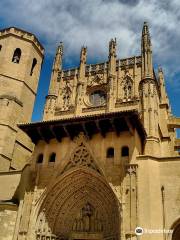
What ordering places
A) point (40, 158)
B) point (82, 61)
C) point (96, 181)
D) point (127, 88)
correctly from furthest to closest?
1. point (82, 61)
2. point (127, 88)
3. point (40, 158)
4. point (96, 181)

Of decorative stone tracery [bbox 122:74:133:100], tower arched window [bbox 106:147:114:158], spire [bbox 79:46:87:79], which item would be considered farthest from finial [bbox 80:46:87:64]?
tower arched window [bbox 106:147:114:158]

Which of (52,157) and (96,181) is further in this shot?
(52,157)

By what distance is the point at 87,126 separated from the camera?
12781 millimetres

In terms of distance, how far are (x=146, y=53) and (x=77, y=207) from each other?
34.0 feet

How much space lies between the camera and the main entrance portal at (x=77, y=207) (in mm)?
11805

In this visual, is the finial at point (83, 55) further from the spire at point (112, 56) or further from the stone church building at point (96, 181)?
the stone church building at point (96, 181)

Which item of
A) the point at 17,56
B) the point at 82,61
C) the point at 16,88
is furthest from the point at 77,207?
the point at 17,56

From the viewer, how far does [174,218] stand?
10.6 meters

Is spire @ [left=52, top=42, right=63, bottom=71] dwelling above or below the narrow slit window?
above

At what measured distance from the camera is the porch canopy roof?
12.0 m

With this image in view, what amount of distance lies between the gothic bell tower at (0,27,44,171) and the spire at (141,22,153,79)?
7.92 m

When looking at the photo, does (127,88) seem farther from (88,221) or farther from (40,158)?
(88,221)

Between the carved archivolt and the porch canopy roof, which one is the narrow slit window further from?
the carved archivolt

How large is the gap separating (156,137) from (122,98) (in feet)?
13.2
